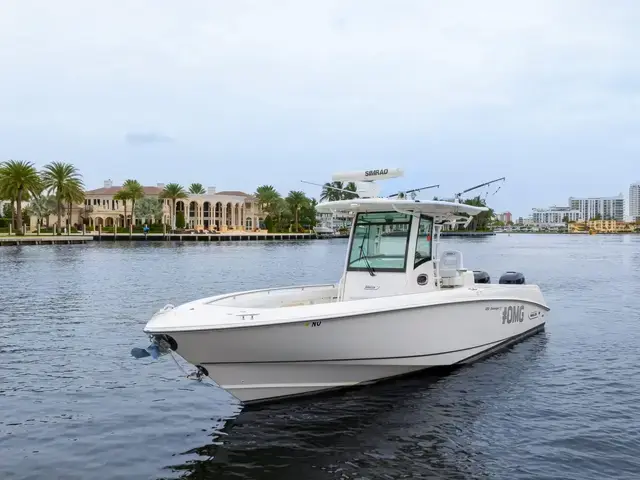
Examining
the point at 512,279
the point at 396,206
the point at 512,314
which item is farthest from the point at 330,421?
the point at 512,279

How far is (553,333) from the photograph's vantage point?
57.8 feet

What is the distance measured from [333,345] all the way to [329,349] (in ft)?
0.30

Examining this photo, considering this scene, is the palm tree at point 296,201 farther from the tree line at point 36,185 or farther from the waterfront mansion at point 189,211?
the tree line at point 36,185

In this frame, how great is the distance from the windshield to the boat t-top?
0.02 meters

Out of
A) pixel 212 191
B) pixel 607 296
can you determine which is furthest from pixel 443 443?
pixel 212 191

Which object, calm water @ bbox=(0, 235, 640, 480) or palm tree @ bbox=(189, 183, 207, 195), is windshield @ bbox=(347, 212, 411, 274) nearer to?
calm water @ bbox=(0, 235, 640, 480)

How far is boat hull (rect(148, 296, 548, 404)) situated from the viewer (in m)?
9.45

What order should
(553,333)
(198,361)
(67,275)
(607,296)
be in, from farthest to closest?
(67,275), (607,296), (553,333), (198,361)

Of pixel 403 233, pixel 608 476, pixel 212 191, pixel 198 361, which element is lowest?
pixel 608 476

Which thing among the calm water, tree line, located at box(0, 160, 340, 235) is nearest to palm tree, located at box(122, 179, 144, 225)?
tree line, located at box(0, 160, 340, 235)

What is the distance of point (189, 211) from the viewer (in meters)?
140

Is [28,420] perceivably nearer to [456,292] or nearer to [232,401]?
[232,401]

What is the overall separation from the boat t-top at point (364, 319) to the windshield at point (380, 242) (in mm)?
20

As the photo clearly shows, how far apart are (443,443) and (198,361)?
12.6 feet
